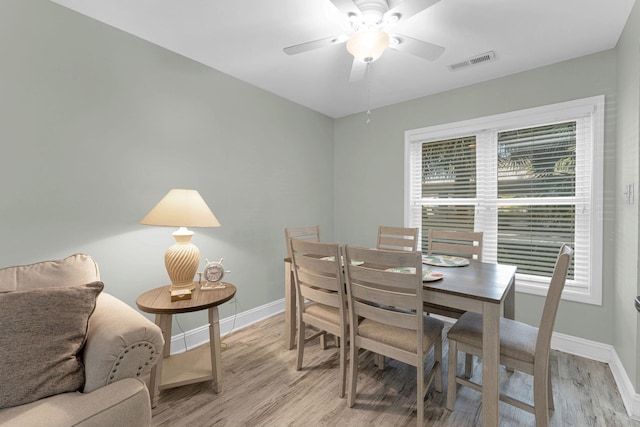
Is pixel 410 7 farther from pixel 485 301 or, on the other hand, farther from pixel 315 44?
pixel 485 301

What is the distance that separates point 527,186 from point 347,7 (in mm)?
2336

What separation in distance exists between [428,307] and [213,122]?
2465 millimetres

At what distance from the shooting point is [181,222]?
6.07 ft

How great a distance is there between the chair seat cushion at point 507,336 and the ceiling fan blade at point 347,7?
1961 mm

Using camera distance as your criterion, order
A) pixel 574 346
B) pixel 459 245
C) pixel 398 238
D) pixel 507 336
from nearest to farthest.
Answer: pixel 507 336 < pixel 574 346 < pixel 459 245 < pixel 398 238

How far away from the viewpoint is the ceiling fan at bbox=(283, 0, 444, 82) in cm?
159

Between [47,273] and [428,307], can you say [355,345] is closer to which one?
[428,307]

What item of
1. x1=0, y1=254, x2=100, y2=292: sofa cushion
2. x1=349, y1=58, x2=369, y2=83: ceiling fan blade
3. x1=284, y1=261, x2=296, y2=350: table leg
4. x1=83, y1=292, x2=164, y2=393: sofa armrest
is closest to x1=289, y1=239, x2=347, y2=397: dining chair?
x1=284, y1=261, x2=296, y2=350: table leg

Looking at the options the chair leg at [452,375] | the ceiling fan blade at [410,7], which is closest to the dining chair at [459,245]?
the chair leg at [452,375]

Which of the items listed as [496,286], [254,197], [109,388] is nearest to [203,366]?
[109,388]

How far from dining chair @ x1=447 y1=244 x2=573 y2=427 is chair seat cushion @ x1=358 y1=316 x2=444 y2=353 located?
11 centimetres

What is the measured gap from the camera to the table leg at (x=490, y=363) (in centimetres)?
144

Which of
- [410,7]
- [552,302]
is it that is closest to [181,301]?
[552,302]

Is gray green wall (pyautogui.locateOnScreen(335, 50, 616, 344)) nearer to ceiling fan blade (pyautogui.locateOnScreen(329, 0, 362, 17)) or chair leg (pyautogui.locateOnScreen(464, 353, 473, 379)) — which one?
chair leg (pyautogui.locateOnScreen(464, 353, 473, 379))
